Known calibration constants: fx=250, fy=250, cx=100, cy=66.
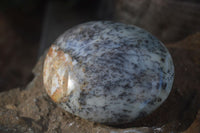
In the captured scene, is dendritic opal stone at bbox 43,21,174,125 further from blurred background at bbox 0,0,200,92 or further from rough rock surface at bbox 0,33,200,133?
blurred background at bbox 0,0,200,92

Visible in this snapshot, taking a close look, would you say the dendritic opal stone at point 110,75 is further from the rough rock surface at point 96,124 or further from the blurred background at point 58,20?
the blurred background at point 58,20

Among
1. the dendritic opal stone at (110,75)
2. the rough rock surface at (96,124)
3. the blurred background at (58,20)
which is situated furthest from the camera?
the blurred background at (58,20)

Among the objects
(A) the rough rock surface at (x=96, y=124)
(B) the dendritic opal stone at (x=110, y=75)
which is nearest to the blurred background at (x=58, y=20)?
(A) the rough rock surface at (x=96, y=124)

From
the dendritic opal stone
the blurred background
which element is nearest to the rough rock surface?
the dendritic opal stone

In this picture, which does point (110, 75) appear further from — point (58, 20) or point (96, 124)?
point (58, 20)

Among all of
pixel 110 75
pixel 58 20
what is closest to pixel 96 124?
pixel 110 75

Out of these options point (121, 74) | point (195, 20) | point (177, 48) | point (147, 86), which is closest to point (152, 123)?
point (147, 86)
